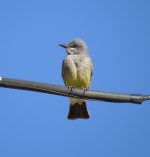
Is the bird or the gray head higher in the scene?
the gray head

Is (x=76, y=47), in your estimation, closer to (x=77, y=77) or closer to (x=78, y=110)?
(x=77, y=77)

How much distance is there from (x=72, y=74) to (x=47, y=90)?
390 cm

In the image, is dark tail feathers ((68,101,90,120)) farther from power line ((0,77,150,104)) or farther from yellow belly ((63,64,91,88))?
power line ((0,77,150,104))

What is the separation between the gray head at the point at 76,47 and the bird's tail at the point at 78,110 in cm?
120

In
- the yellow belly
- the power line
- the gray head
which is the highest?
the gray head

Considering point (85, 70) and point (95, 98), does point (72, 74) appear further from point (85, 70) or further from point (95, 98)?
point (95, 98)

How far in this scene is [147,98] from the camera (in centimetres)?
553

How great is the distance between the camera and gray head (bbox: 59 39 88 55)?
32.8ft

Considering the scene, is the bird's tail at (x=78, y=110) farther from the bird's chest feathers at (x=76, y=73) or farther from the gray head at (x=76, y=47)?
the gray head at (x=76, y=47)

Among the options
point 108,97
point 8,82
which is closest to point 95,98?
point 108,97

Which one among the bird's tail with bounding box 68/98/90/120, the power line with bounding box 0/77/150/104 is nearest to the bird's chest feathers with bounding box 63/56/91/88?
the bird's tail with bounding box 68/98/90/120

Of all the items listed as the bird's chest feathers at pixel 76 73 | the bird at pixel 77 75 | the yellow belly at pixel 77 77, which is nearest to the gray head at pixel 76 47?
the bird at pixel 77 75

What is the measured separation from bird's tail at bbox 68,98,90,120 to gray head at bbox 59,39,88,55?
120cm

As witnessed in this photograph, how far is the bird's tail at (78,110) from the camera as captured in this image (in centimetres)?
903
